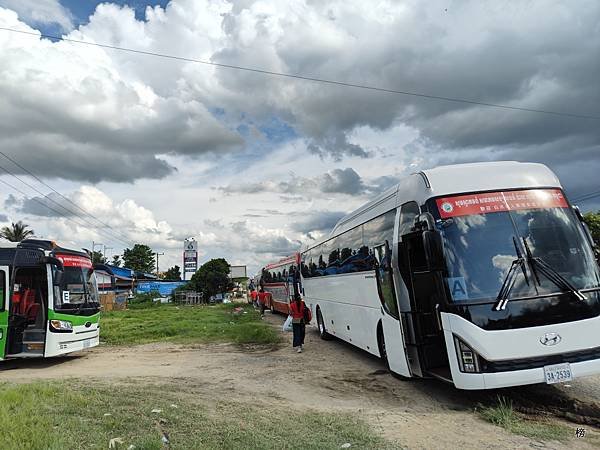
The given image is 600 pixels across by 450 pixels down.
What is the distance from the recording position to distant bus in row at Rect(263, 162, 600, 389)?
6.19m

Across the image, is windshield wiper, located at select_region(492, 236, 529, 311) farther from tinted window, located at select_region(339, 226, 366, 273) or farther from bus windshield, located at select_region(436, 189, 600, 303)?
tinted window, located at select_region(339, 226, 366, 273)

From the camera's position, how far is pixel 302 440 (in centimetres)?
539

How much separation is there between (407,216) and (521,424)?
3.52 meters

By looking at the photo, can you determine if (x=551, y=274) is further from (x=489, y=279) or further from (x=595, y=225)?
(x=595, y=225)

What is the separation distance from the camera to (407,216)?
806 centimetres

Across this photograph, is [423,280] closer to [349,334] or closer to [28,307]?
[349,334]

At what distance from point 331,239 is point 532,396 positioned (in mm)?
7390

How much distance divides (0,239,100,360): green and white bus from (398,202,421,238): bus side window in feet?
28.6

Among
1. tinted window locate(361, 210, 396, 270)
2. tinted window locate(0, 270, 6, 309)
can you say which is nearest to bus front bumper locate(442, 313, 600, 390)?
tinted window locate(361, 210, 396, 270)

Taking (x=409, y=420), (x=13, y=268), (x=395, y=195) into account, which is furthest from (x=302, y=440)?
(x=13, y=268)

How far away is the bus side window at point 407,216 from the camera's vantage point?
7.72 metres

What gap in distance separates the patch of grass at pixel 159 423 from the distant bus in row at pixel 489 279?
1.91 meters

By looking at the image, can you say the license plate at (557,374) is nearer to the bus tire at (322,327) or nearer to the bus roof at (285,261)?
the bus tire at (322,327)

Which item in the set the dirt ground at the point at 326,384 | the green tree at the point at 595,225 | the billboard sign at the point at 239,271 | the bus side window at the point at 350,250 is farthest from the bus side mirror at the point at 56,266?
the billboard sign at the point at 239,271
